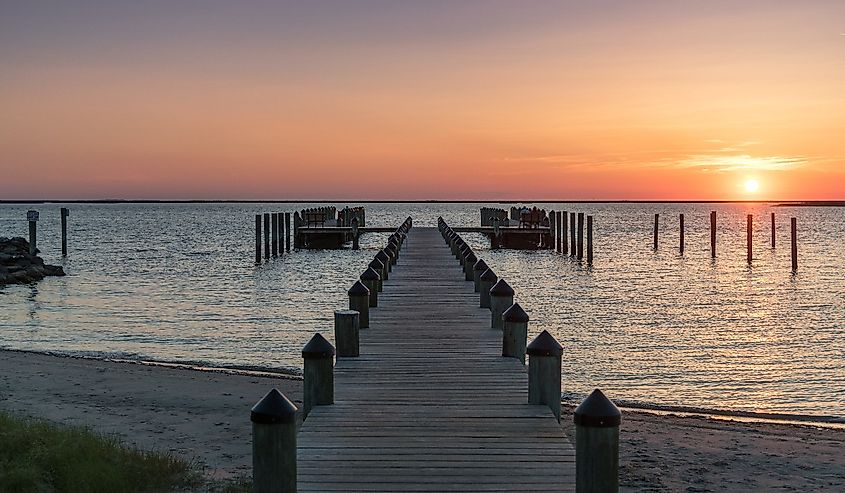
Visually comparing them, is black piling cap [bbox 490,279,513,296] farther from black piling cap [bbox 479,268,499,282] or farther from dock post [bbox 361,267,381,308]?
dock post [bbox 361,267,381,308]

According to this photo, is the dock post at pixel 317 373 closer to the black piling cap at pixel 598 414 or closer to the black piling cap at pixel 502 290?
the black piling cap at pixel 598 414

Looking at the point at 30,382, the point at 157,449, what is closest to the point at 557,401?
the point at 157,449

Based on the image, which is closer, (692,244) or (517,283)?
(517,283)

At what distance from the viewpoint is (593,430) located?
19.8 ft

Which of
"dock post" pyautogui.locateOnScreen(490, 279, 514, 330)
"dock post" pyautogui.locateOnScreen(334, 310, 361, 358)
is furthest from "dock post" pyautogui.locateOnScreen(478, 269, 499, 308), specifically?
"dock post" pyautogui.locateOnScreen(334, 310, 361, 358)

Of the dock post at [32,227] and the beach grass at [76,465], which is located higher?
the dock post at [32,227]

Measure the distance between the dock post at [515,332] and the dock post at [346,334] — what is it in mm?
1942

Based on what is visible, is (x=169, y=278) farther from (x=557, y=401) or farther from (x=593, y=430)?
(x=593, y=430)

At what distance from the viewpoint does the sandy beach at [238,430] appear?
34.0 ft

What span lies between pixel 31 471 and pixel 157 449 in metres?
3.43

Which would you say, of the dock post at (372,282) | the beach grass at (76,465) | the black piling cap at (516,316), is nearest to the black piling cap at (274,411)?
the beach grass at (76,465)

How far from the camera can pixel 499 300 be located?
1413 cm

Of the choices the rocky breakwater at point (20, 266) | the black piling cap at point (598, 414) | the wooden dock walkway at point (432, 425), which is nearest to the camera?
the black piling cap at point (598, 414)

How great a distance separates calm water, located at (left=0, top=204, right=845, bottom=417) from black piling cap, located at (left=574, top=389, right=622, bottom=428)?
10.1 metres
